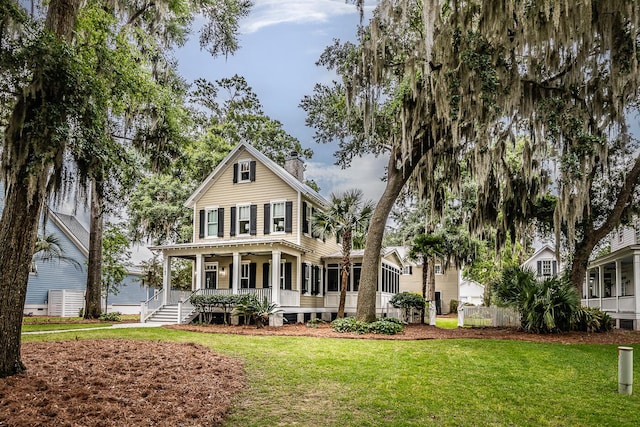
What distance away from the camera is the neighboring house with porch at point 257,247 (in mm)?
19719

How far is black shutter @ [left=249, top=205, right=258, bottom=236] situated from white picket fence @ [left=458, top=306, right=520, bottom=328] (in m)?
9.88

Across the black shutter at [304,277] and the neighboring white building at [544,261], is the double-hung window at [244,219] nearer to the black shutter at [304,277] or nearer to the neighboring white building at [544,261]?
the black shutter at [304,277]

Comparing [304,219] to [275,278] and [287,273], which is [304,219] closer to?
[287,273]

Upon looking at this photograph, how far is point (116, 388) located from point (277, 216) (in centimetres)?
1549

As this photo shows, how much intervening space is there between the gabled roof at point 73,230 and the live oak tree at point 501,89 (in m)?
18.6

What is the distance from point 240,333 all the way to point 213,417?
388 inches

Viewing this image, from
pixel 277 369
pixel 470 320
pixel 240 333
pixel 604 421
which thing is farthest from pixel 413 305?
pixel 604 421

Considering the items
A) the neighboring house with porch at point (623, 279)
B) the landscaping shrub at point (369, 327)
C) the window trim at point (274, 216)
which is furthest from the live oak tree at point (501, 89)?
the window trim at point (274, 216)

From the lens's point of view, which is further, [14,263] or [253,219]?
[253,219]

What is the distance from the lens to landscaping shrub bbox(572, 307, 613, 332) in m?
15.1

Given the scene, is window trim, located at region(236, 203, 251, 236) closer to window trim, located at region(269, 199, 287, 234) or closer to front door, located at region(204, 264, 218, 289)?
window trim, located at region(269, 199, 287, 234)

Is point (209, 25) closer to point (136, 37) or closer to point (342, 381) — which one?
point (136, 37)

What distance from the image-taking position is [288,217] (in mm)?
20922

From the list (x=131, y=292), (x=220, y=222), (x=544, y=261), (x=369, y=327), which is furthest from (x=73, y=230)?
(x=544, y=261)
